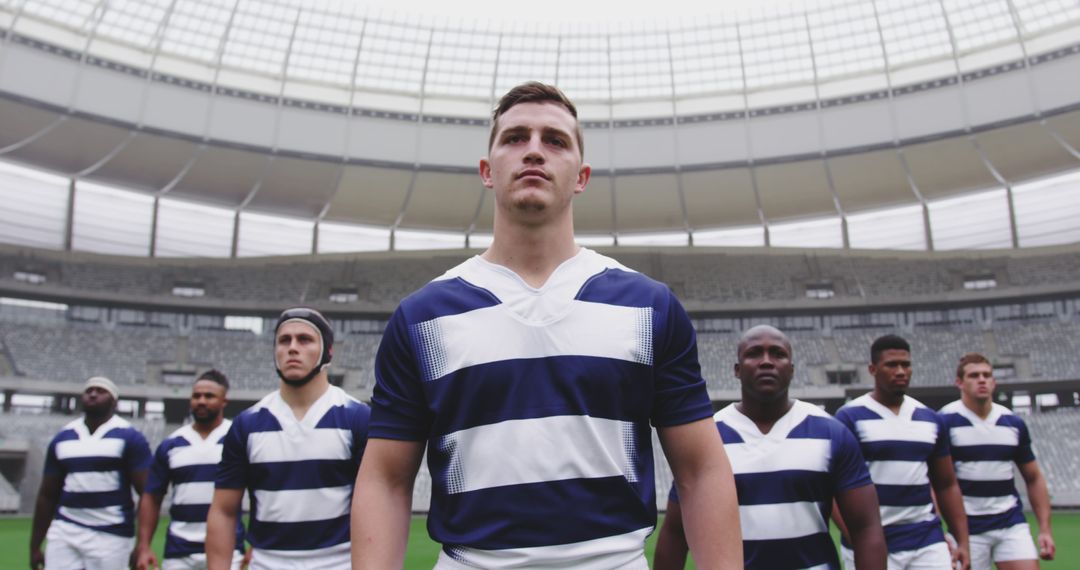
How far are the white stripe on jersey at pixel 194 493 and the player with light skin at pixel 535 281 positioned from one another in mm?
4779

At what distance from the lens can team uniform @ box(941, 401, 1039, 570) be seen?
6258 mm

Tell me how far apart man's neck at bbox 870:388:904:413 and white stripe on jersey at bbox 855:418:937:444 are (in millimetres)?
97

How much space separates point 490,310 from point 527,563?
0.57m

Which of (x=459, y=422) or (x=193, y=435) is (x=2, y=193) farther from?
(x=459, y=422)

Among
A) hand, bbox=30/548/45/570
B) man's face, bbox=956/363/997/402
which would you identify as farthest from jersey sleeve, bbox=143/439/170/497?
man's face, bbox=956/363/997/402

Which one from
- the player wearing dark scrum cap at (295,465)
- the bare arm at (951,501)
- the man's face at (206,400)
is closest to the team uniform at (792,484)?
the player wearing dark scrum cap at (295,465)

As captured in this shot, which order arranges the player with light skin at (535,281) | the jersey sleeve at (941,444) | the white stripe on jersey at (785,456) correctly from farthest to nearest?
1. the jersey sleeve at (941,444)
2. the white stripe on jersey at (785,456)
3. the player with light skin at (535,281)

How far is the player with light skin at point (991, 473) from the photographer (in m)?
6.25

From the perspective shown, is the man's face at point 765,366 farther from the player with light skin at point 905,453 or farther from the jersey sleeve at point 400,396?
the jersey sleeve at point 400,396

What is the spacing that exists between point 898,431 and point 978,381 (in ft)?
4.48

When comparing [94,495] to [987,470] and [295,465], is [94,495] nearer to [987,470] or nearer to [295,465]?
[295,465]

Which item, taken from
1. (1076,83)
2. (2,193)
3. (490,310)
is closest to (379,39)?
(2,193)

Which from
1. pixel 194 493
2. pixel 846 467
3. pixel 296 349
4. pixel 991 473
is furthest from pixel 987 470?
pixel 194 493

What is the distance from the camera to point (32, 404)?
30328 millimetres
